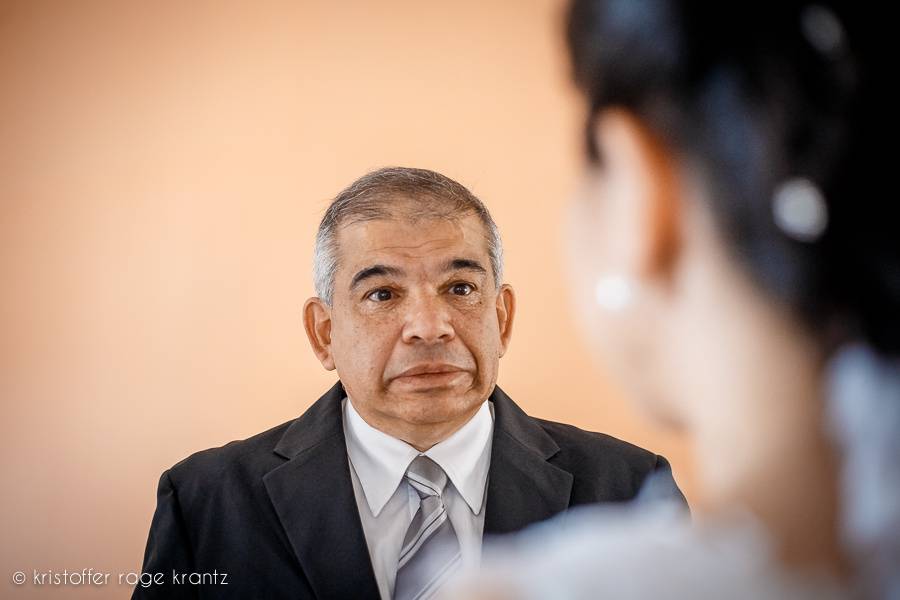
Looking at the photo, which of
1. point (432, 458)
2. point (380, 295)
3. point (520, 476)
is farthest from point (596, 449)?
point (380, 295)

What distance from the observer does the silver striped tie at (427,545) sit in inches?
41.1

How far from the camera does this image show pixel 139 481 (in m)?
1.27

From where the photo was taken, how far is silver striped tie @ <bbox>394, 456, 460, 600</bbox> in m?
1.04

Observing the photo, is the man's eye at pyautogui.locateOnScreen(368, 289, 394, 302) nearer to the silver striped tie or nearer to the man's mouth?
the man's mouth

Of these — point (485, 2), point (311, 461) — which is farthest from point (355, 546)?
point (485, 2)

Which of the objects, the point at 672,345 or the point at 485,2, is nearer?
the point at 672,345

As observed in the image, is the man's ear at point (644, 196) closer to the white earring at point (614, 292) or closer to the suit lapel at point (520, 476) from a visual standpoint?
the white earring at point (614, 292)

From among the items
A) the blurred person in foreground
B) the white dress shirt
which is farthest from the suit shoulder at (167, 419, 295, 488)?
the blurred person in foreground

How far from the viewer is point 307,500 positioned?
1119mm

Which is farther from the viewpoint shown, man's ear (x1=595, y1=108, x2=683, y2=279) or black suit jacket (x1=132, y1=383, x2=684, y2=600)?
black suit jacket (x1=132, y1=383, x2=684, y2=600)

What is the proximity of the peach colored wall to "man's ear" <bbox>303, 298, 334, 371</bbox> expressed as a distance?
0.08m

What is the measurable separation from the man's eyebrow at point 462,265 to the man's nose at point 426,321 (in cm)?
4

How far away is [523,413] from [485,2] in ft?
1.94

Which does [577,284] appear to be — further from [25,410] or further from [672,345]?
[25,410]
